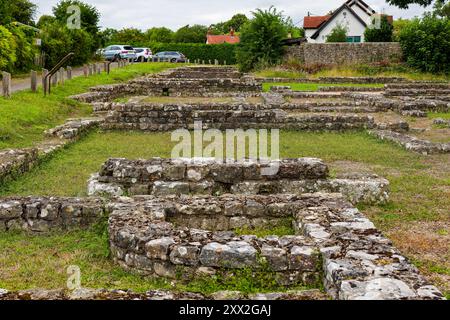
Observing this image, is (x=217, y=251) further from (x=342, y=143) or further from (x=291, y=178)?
(x=342, y=143)

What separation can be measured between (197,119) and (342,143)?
175 inches

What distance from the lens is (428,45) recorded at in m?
33.0

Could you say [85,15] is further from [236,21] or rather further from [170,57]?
[236,21]

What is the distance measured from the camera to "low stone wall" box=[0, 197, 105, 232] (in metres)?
6.58

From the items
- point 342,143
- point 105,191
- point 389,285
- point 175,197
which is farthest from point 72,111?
point 389,285

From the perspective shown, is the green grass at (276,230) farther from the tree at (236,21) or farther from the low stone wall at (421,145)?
the tree at (236,21)

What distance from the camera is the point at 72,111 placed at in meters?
17.9

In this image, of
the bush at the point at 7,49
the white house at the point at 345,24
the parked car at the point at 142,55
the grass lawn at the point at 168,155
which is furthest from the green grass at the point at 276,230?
the white house at the point at 345,24

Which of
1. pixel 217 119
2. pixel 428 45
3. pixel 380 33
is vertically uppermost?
pixel 380 33

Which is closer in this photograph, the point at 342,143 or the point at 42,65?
the point at 342,143

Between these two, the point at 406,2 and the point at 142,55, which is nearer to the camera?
the point at 406,2

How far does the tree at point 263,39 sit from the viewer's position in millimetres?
35719

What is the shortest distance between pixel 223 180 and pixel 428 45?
95.0ft

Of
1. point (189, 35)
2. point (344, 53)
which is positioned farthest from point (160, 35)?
point (344, 53)
